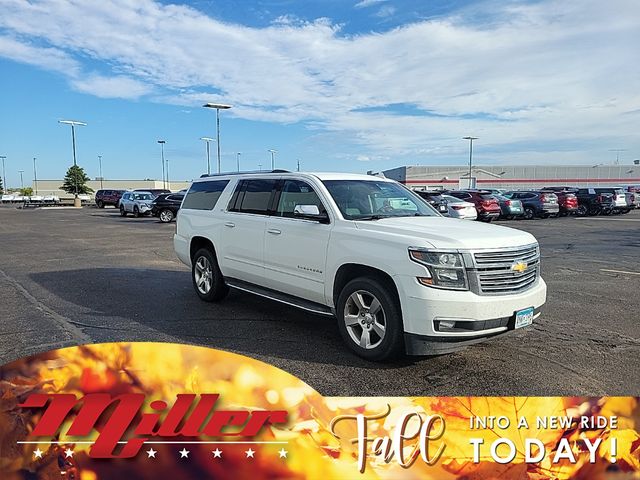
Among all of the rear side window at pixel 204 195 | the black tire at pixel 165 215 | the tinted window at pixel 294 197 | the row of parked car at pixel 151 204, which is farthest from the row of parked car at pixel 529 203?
the tinted window at pixel 294 197

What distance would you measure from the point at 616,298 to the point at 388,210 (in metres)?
4.44

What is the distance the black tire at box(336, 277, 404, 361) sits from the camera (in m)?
4.39

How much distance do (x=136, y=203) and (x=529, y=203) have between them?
2419 centimetres

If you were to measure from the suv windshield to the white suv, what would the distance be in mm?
15

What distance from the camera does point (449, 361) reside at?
15.6 feet

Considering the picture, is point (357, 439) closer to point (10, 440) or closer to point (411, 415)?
point (411, 415)

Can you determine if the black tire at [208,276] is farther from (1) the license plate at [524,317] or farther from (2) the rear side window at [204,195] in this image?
(1) the license plate at [524,317]

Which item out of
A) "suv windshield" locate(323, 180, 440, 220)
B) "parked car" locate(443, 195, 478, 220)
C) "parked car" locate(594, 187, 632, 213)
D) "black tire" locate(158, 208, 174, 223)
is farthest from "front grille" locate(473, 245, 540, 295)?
"parked car" locate(594, 187, 632, 213)

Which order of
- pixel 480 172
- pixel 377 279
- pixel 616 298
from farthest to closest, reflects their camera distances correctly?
pixel 480 172
pixel 616 298
pixel 377 279

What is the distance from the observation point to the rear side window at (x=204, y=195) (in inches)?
282

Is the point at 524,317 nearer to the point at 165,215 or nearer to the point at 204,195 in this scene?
the point at 204,195

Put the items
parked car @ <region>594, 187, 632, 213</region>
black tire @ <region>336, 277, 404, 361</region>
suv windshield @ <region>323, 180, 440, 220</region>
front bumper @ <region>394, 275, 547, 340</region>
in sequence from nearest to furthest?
front bumper @ <region>394, 275, 547, 340</region> < black tire @ <region>336, 277, 404, 361</region> < suv windshield @ <region>323, 180, 440, 220</region> < parked car @ <region>594, 187, 632, 213</region>

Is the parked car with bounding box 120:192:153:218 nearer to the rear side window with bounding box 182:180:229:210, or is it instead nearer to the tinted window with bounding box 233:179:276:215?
the rear side window with bounding box 182:180:229:210

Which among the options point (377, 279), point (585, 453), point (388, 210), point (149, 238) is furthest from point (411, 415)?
point (149, 238)
